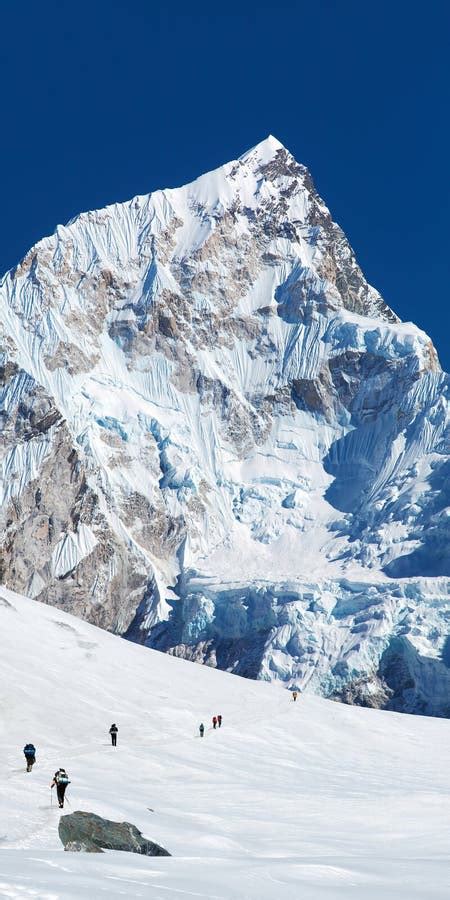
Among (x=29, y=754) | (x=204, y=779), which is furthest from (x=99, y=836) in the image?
(x=204, y=779)

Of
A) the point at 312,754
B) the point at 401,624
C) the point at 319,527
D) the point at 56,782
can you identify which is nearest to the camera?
the point at 56,782

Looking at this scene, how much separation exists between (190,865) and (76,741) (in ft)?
105

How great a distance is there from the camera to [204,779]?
54938mm

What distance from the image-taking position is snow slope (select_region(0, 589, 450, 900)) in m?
27.1

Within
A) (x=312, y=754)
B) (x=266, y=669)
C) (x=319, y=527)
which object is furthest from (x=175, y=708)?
(x=319, y=527)

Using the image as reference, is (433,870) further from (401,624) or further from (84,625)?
(401,624)

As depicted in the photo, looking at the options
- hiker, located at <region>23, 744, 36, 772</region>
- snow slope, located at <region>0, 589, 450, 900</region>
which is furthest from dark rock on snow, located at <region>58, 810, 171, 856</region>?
hiker, located at <region>23, 744, 36, 772</region>

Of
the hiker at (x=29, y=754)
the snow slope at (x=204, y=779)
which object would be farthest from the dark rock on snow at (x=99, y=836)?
the hiker at (x=29, y=754)

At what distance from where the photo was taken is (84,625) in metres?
97.1

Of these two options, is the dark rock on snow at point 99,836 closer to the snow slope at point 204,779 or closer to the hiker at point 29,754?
the snow slope at point 204,779

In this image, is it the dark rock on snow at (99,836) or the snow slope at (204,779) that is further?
the dark rock on snow at (99,836)

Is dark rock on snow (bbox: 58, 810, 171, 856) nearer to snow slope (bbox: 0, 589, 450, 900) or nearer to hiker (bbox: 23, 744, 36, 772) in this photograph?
snow slope (bbox: 0, 589, 450, 900)

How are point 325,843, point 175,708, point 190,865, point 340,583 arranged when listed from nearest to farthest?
point 190,865, point 325,843, point 175,708, point 340,583

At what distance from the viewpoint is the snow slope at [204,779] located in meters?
27.1
